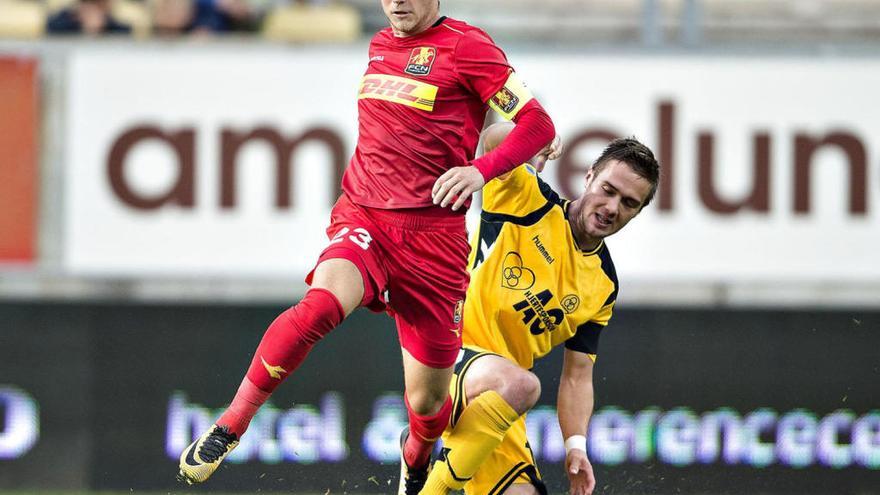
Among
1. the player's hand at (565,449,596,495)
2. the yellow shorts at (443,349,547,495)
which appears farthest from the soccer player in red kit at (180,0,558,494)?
the player's hand at (565,449,596,495)

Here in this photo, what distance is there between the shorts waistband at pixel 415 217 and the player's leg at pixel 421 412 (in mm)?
497

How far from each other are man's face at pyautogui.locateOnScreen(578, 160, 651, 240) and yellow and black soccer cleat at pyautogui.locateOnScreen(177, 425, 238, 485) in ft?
5.47

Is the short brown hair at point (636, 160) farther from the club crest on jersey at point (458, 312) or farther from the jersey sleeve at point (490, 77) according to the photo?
the club crest on jersey at point (458, 312)

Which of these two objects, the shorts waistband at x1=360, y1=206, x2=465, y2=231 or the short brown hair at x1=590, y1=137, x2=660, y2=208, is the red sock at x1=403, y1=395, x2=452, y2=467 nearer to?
the shorts waistband at x1=360, y1=206, x2=465, y2=231

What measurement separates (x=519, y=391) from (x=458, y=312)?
386 mm

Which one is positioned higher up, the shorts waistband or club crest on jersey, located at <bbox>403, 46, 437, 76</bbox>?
club crest on jersey, located at <bbox>403, 46, 437, 76</bbox>

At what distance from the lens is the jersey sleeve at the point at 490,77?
5359mm

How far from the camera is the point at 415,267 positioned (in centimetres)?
539

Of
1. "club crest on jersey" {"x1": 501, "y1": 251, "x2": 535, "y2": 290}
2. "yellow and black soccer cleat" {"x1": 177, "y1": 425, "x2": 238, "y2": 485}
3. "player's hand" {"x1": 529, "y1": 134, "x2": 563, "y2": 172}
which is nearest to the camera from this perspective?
"yellow and black soccer cleat" {"x1": 177, "y1": 425, "x2": 238, "y2": 485}

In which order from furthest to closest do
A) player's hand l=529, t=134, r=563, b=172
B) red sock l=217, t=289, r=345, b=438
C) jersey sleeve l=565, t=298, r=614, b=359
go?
jersey sleeve l=565, t=298, r=614, b=359, player's hand l=529, t=134, r=563, b=172, red sock l=217, t=289, r=345, b=438

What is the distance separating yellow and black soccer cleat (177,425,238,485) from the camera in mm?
4938

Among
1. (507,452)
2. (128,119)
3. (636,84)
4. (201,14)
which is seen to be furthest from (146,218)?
(507,452)

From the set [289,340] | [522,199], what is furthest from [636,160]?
[289,340]

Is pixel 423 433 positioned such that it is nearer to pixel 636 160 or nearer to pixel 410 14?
pixel 636 160
